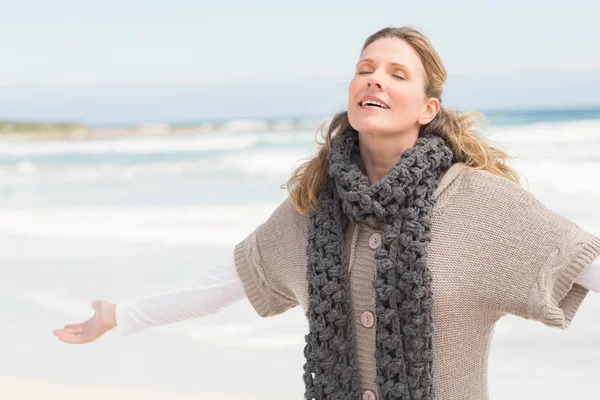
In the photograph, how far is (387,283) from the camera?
6.22ft

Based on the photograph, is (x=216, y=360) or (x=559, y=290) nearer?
(x=559, y=290)

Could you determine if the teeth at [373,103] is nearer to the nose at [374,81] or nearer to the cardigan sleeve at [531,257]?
the nose at [374,81]

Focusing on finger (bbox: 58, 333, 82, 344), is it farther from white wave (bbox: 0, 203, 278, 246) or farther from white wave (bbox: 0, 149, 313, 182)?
white wave (bbox: 0, 149, 313, 182)

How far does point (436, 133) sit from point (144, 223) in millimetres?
5264

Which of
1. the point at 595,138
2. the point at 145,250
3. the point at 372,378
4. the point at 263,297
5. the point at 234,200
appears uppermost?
the point at 595,138

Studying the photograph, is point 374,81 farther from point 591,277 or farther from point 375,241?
point 591,277

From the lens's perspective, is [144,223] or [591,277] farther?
[144,223]

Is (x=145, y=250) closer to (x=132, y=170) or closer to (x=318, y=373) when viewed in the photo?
(x=318, y=373)

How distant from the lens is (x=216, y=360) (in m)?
3.75

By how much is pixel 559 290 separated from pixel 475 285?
20 centimetres

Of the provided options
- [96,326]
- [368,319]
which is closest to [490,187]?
[368,319]

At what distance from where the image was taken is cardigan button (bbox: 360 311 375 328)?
1952 mm

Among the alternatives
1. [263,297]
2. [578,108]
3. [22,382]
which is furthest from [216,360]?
[578,108]

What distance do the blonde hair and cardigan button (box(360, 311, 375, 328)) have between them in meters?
0.32
